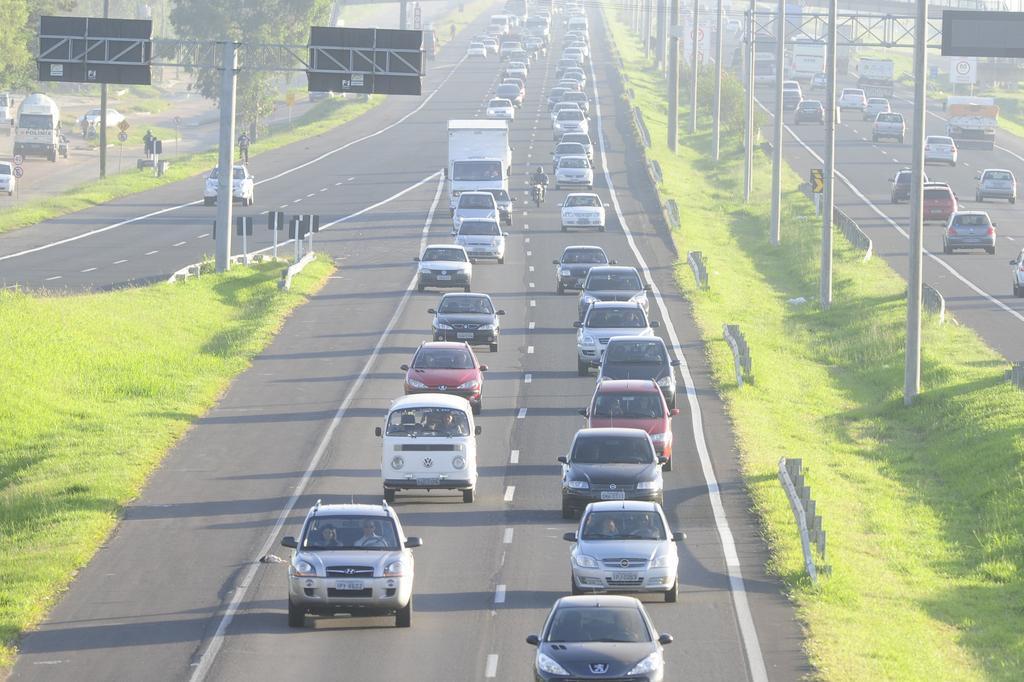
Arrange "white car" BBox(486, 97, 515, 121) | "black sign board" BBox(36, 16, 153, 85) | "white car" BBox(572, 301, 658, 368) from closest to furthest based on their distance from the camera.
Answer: "white car" BBox(572, 301, 658, 368) → "black sign board" BBox(36, 16, 153, 85) → "white car" BBox(486, 97, 515, 121)

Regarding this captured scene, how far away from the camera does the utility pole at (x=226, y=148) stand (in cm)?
5709

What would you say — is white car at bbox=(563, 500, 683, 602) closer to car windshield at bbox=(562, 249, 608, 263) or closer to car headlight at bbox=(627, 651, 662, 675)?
car headlight at bbox=(627, 651, 662, 675)

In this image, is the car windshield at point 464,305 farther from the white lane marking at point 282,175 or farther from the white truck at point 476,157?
the white lane marking at point 282,175

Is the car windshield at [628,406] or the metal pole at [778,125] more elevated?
the metal pole at [778,125]

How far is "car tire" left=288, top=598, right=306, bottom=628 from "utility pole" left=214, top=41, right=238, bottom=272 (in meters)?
35.2

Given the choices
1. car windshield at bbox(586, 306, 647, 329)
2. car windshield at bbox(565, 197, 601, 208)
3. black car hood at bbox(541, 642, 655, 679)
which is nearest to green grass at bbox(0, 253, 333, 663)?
black car hood at bbox(541, 642, 655, 679)

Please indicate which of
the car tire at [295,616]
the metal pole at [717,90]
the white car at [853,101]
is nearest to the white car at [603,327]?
the car tire at [295,616]

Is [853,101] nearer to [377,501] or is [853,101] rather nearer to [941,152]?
[941,152]

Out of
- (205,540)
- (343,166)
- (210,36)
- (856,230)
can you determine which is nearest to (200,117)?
(210,36)

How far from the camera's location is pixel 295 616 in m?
23.2

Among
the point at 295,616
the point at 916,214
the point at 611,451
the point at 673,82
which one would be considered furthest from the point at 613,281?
the point at 673,82

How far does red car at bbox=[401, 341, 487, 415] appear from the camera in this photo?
38500 mm

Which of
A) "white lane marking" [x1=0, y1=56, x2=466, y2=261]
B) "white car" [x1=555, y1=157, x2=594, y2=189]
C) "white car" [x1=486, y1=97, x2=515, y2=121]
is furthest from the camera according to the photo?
"white car" [x1=486, y1=97, x2=515, y2=121]

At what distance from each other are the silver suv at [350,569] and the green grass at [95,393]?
3.93m
